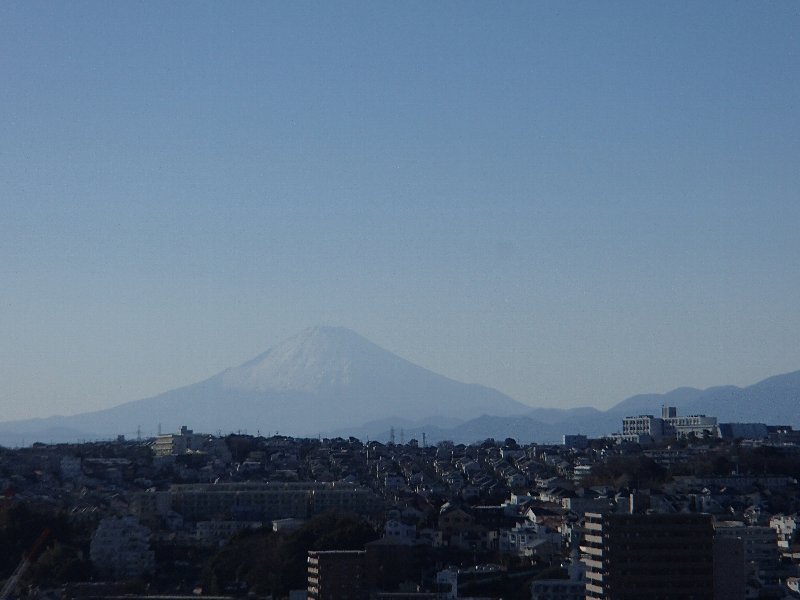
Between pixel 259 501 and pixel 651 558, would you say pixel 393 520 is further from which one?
pixel 651 558

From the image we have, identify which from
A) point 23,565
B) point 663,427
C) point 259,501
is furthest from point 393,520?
point 663,427

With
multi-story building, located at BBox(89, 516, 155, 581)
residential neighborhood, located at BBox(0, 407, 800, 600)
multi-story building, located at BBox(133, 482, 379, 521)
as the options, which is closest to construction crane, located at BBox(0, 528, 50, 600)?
residential neighborhood, located at BBox(0, 407, 800, 600)

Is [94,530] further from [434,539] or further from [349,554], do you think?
[349,554]

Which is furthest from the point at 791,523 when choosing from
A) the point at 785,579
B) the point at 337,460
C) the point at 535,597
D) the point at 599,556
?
the point at 337,460

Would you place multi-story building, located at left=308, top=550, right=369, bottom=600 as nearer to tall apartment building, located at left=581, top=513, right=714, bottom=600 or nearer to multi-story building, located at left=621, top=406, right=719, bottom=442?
tall apartment building, located at left=581, top=513, right=714, bottom=600

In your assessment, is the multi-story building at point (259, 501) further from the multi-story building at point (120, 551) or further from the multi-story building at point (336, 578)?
the multi-story building at point (336, 578)

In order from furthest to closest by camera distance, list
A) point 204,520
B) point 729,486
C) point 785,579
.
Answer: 1. point 729,486
2. point 204,520
3. point 785,579

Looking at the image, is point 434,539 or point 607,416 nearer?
point 434,539
